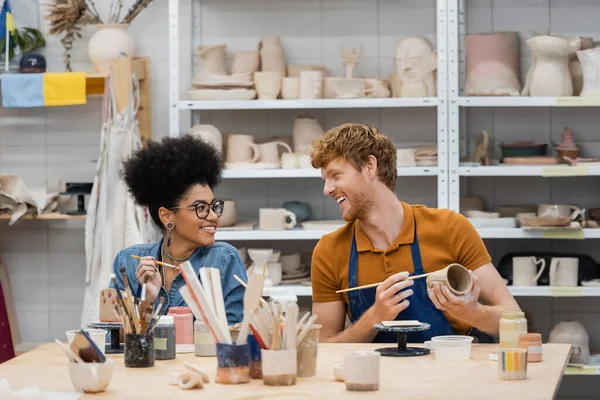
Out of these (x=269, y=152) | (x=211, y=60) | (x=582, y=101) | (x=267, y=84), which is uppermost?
(x=211, y=60)

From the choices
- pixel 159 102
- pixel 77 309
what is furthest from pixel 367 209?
pixel 77 309

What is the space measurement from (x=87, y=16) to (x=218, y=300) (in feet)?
9.35

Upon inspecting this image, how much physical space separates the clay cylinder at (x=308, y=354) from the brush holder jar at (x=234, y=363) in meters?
0.12

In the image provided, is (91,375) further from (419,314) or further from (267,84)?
(267,84)

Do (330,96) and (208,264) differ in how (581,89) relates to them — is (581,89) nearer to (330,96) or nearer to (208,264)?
(330,96)

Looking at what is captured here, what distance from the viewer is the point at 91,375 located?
2.13 m

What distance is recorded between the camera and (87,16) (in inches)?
188

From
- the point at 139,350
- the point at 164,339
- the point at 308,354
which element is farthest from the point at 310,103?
the point at 308,354

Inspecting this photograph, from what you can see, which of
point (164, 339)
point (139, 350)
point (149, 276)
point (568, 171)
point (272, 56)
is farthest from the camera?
point (272, 56)

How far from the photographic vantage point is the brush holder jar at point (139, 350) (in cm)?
242

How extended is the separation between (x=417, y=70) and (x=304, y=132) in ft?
1.97

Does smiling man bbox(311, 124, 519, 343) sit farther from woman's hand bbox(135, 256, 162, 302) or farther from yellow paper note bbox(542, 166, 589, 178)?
yellow paper note bbox(542, 166, 589, 178)

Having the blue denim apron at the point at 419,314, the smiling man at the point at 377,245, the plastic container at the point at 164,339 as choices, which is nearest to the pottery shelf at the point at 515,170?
the smiling man at the point at 377,245

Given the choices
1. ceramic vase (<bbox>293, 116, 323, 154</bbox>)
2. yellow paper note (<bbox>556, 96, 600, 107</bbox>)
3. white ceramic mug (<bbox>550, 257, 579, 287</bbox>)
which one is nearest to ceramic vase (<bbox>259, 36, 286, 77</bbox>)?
Answer: ceramic vase (<bbox>293, 116, 323, 154</bbox>)
